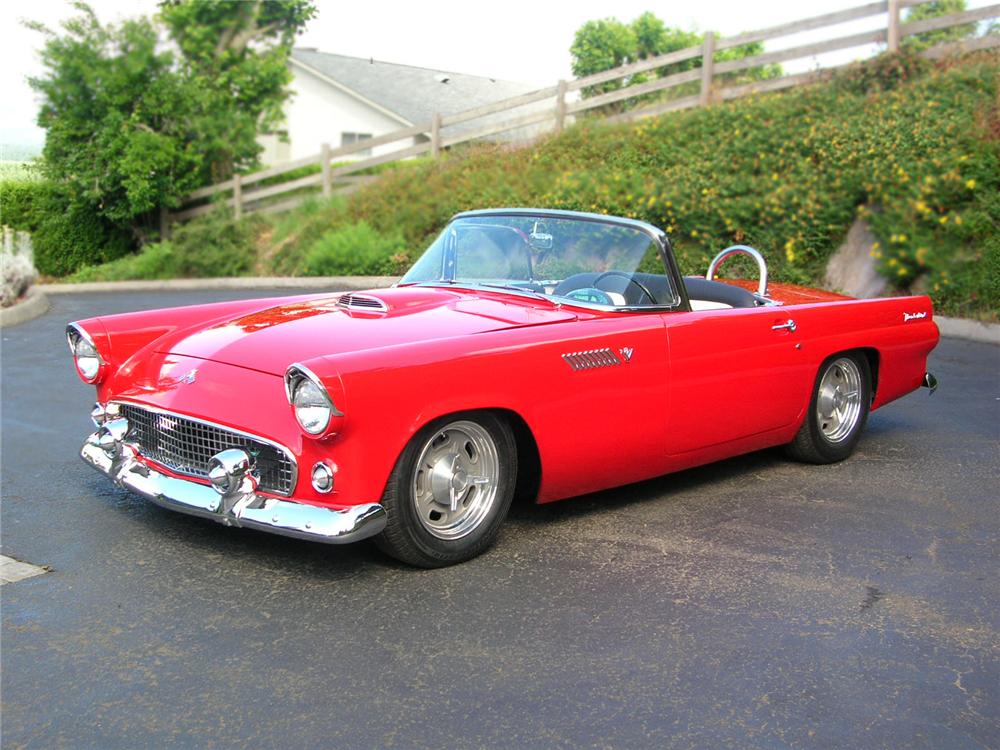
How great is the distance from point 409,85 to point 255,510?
97.5ft

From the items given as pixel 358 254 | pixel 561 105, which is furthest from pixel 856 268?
pixel 561 105

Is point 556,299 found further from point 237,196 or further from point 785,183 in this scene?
point 237,196

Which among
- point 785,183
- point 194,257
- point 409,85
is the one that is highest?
point 409,85

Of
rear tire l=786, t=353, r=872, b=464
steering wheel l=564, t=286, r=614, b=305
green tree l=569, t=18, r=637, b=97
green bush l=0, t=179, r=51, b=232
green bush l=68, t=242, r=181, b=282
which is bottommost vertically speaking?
rear tire l=786, t=353, r=872, b=464

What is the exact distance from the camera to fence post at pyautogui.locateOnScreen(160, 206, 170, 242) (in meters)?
24.3

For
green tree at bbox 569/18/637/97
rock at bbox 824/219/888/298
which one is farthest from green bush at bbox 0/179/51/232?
green tree at bbox 569/18/637/97

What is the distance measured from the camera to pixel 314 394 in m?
3.68

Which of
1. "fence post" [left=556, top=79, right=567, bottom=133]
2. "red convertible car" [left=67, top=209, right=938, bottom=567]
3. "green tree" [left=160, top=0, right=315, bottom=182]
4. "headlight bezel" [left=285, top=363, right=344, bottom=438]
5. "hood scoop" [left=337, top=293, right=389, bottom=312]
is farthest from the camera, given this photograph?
"green tree" [left=160, top=0, right=315, bottom=182]

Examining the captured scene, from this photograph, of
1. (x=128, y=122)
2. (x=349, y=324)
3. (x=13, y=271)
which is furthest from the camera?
(x=128, y=122)

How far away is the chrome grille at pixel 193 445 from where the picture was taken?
387 cm

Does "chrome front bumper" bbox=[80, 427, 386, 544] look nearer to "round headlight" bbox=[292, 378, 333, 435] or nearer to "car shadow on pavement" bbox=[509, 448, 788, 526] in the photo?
"round headlight" bbox=[292, 378, 333, 435]

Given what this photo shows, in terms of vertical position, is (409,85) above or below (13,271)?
above

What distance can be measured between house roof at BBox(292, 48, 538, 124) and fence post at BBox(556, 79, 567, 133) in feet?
4.79

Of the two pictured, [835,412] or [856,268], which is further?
[856,268]
